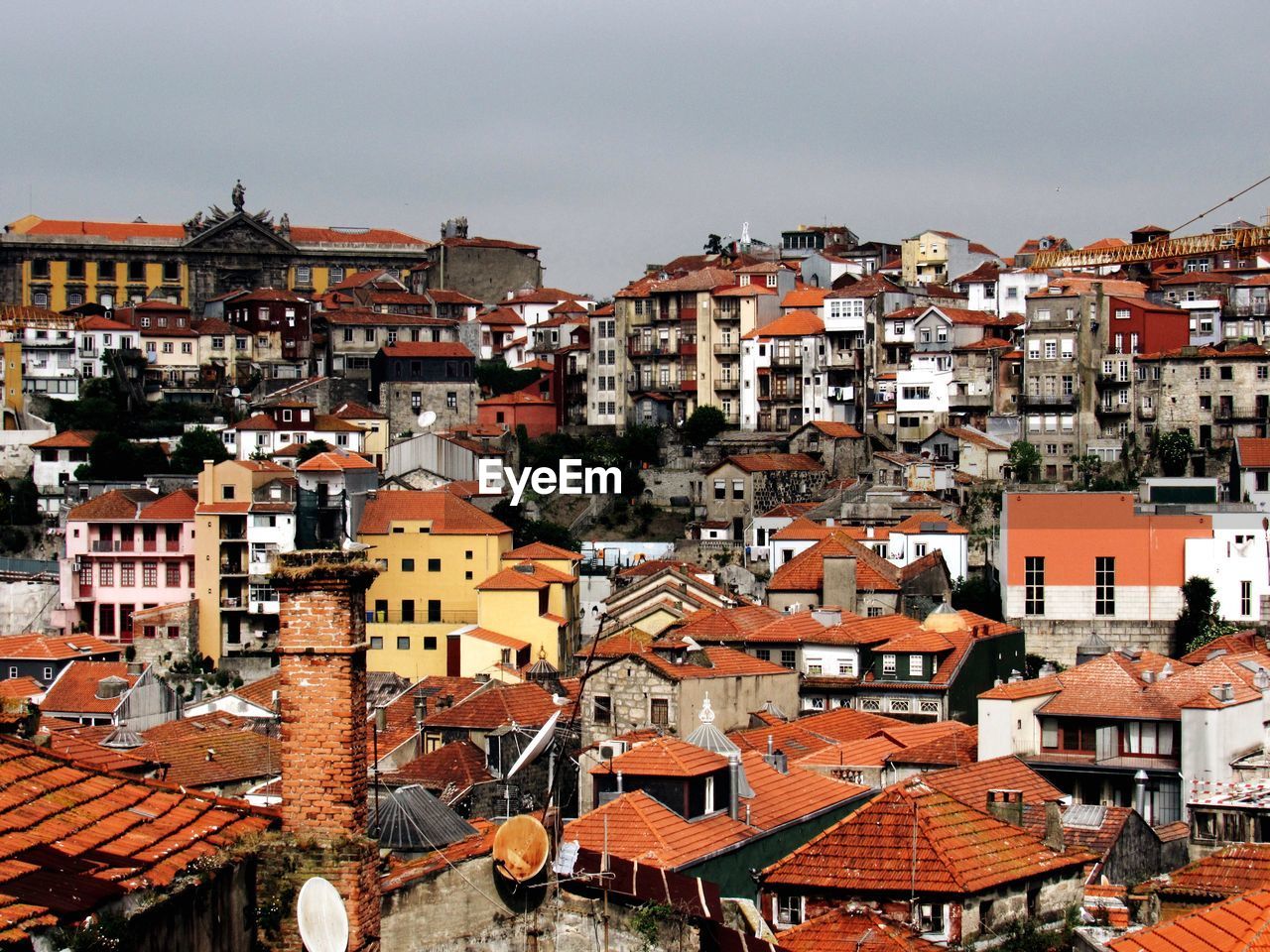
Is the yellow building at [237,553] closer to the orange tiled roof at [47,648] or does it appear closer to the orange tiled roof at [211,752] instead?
the orange tiled roof at [47,648]

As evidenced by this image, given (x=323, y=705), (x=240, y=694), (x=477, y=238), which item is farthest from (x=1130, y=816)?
(x=477, y=238)

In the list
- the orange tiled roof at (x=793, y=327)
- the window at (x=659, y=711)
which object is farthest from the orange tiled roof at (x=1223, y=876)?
the orange tiled roof at (x=793, y=327)

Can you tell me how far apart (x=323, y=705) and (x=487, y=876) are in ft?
10.8

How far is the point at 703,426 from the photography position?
80.8m

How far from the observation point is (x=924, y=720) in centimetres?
4497

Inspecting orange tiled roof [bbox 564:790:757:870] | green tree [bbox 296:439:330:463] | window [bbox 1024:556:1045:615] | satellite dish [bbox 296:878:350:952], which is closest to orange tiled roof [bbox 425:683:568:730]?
orange tiled roof [bbox 564:790:757:870]

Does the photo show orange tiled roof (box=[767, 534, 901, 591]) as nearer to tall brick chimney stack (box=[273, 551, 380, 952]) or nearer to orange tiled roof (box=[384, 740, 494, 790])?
orange tiled roof (box=[384, 740, 494, 790])

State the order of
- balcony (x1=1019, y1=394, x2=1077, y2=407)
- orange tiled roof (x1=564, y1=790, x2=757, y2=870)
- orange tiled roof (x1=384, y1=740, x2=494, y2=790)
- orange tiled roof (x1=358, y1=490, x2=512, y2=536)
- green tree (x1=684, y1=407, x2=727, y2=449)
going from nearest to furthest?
orange tiled roof (x1=564, y1=790, x2=757, y2=870) → orange tiled roof (x1=384, y1=740, x2=494, y2=790) → orange tiled roof (x1=358, y1=490, x2=512, y2=536) → balcony (x1=1019, y1=394, x2=1077, y2=407) → green tree (x1=684, y1=407, x2=727, y2=449)

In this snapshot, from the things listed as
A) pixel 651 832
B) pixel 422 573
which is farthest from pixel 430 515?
pixel 651 832

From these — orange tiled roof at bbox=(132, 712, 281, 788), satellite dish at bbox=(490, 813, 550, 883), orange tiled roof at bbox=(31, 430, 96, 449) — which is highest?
orange tiled roof at bbox=(31, 430, 96, 449)

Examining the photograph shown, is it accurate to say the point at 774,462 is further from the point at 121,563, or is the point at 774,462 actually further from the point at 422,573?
the point at 121,563

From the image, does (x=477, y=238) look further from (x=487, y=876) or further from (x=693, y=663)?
(x=487, y=876)

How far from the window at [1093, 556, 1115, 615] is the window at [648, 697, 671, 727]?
926 inches

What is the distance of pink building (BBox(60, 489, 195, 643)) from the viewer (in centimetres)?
6712
